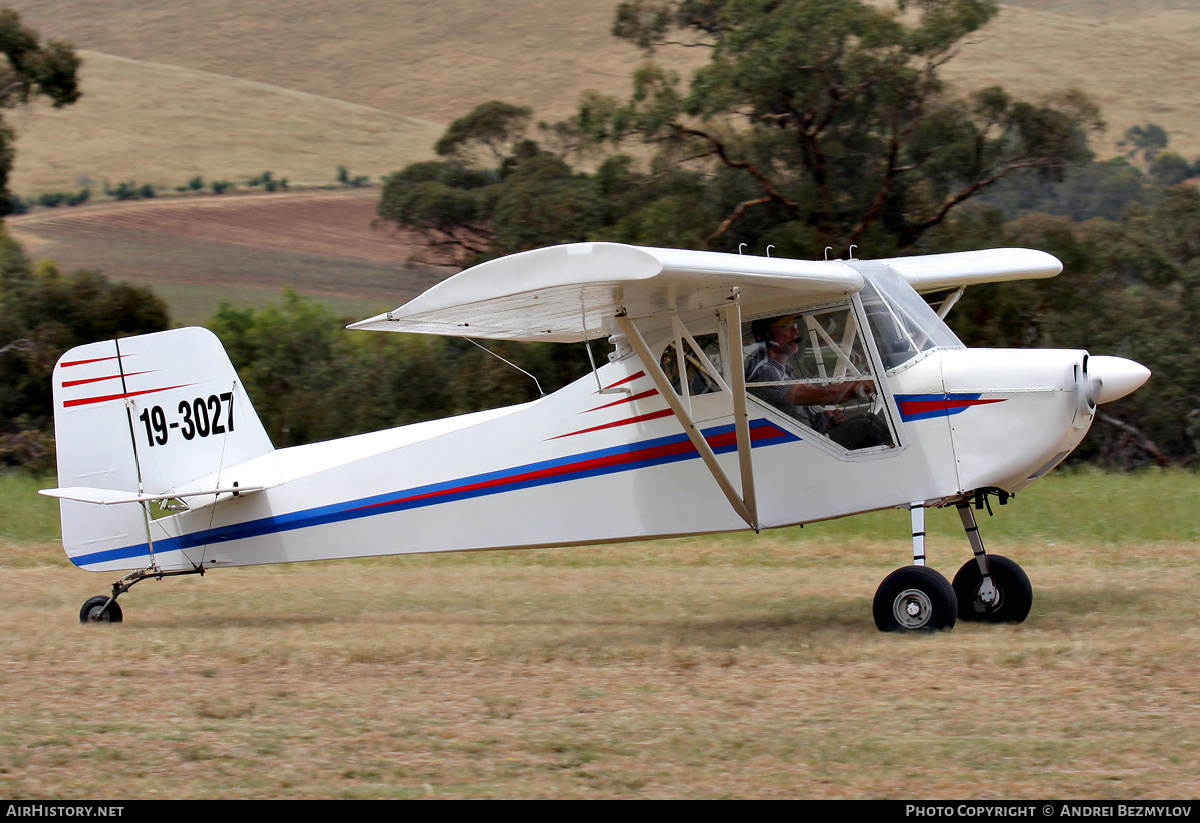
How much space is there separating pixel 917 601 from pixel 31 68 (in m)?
32.9

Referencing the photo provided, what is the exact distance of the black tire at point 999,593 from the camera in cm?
Answer: 815

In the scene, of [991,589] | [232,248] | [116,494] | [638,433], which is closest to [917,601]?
[991,589]

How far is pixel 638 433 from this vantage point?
8.47 metres

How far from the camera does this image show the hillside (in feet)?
241

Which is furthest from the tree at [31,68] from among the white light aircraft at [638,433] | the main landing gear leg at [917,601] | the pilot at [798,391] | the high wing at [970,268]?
the main landing gear leg at [917,601]

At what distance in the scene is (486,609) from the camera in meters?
10.0

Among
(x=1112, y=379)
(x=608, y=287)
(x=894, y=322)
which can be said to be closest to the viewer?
(x=608, y=287)

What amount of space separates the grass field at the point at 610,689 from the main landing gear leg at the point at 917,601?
0.19m

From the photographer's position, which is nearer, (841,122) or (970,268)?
(970,268)

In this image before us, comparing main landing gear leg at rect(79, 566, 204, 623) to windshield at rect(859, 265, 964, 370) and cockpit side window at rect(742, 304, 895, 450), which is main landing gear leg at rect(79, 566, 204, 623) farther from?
windshield at rect(859, 265, 964, 370)

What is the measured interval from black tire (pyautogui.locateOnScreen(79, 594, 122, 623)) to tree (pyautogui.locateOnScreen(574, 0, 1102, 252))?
1534 centimetres

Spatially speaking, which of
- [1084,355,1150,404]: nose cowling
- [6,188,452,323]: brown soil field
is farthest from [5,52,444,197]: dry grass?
[1084,355,1150,404]: nose cowling

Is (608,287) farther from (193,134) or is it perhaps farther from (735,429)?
(193,134)
